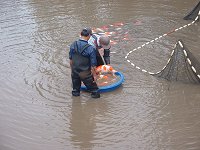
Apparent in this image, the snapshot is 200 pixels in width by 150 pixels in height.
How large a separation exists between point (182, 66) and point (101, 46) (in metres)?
2.22

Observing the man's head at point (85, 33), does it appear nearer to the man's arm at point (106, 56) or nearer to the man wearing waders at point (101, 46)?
the man wearing waders at point (101, 46)

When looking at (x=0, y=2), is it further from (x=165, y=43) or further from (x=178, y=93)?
(x=178, y=93)

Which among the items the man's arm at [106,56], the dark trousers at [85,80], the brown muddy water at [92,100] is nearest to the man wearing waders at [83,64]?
the dark trousers at [85,80]

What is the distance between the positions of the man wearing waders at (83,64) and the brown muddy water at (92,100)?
314 millimetres

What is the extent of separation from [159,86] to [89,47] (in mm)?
2325

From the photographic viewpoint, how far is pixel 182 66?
9.05 metres

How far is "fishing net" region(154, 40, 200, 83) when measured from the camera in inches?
346

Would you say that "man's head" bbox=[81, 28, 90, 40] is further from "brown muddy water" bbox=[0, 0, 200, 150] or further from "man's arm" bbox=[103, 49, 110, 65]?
"brown muddy water" bbox=[0, 0, 200, 150]

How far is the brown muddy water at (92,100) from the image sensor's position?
23.5ft

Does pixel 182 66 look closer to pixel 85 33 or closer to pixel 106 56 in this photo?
pixel 106 56

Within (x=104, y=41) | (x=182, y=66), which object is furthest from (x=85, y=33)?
(x=182, y=66)

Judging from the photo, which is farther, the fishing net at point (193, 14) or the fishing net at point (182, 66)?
the fishing net at point (193, 14)

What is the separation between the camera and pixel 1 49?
12.4 metres

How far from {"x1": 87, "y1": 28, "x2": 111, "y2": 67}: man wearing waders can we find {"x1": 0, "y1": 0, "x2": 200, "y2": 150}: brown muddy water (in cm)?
78
